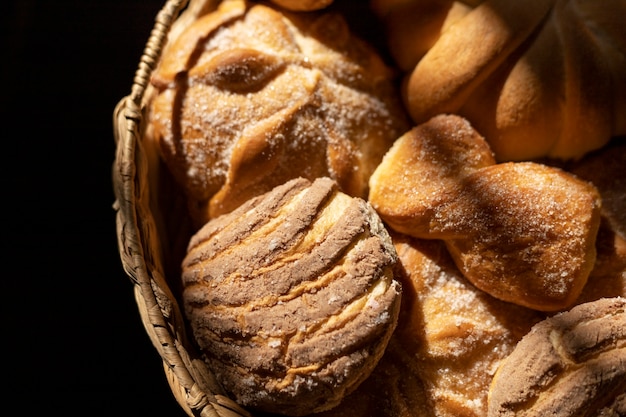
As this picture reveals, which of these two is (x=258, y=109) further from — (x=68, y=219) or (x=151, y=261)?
(x=68, y=219)

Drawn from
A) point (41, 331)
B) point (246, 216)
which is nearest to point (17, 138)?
point (41, 331)

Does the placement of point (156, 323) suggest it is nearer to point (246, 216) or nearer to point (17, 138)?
point (246, 216)

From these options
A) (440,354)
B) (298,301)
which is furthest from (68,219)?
(440,354)

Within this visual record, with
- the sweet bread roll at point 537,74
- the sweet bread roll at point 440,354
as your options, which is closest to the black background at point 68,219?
the sweet bread roll at point 440,354

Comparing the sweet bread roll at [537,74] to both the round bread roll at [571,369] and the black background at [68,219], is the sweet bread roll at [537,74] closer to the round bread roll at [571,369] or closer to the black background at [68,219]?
the round bread roll at [571,369]

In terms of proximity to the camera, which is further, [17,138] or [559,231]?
[17,138]

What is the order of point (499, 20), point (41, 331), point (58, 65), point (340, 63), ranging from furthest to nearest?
1. point (58, 65)
2. point (41, 331)
3. point (340, 63)
4. point (499, 20)
